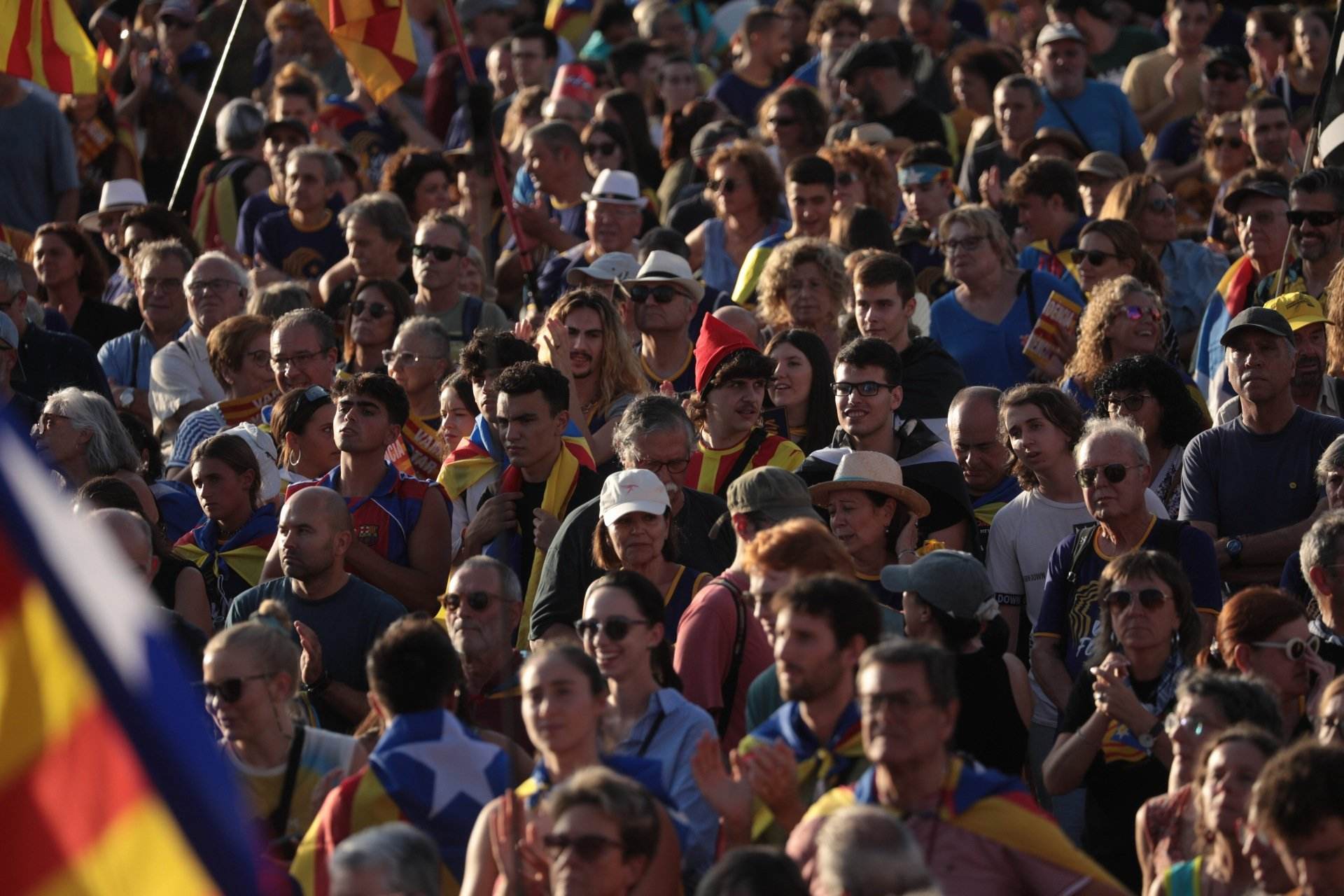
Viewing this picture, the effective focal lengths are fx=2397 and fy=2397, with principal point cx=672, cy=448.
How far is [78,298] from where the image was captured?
12617mm

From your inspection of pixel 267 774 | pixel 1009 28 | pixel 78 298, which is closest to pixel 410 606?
pixel 267 774

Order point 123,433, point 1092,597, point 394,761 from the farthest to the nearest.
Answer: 1. point 123,433
2. point 1092,597
3. point 394,761

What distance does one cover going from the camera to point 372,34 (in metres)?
11.9

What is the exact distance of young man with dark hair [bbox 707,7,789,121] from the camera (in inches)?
649

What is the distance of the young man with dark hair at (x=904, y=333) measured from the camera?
9797mm

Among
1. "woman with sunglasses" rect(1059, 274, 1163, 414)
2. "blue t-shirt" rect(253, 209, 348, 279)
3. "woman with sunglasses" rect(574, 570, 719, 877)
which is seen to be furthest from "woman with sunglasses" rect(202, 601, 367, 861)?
"blue t-shirt" rect(253, 209, 348, 279)

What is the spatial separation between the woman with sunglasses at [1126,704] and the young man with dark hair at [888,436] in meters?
1.47

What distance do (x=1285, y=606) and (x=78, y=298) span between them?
24.9 feet

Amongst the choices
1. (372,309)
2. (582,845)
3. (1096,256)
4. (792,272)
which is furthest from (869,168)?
(582,845)

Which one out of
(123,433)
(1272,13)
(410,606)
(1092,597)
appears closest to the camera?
(1092,597)

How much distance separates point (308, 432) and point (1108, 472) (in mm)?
3335

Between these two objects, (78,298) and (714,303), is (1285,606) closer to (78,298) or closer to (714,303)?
(714,303)

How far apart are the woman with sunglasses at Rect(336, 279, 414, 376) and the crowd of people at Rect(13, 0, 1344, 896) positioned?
2cm

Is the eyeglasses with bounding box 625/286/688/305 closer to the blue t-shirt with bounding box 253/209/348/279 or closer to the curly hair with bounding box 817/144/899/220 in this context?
the curly hair with bounding box 817/144/899/220
